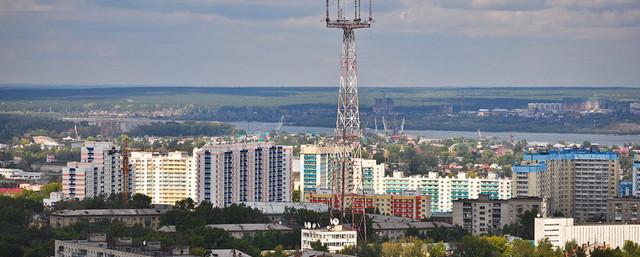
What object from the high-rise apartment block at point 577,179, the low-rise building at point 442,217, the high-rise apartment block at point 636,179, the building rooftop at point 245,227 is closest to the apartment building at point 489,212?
the low-rise building at point 442,217

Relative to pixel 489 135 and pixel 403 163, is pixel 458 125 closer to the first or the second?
pixel 489 135

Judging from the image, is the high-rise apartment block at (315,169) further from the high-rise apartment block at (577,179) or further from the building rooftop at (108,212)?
the building rooftop at (108,212)

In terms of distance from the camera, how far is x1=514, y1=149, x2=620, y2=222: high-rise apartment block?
170 ft

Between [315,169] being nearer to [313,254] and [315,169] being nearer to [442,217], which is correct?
[442,217]

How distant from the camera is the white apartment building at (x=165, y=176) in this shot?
54.0 m

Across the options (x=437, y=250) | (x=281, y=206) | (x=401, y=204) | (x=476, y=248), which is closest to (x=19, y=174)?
(x=401, y=204)

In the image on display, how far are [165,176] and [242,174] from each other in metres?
2.63

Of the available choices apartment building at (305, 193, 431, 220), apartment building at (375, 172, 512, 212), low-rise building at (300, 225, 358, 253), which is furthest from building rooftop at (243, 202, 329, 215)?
low-rise building at (300, 225, 358, 253)

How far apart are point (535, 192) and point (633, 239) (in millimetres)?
12740

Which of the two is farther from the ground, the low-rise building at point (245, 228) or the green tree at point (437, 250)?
the low-rise building at point (245, 228)

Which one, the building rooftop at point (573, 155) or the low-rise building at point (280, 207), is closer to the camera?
the low-rise building at point (280, 207)

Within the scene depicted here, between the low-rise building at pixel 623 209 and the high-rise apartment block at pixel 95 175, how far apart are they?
42.7 feet

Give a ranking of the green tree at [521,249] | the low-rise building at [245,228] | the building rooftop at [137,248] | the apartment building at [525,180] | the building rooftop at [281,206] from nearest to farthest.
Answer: the building rooftop at [137,248], the green tree at [521,249], the low-rise building at [245,228], the building rooftop at [281,206], the apartment building at [525,180]

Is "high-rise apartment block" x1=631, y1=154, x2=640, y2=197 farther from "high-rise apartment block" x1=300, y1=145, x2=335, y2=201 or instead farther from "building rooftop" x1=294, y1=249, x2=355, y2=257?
"building rooftop" x1=294, y1=249, x2=355, y2=257
